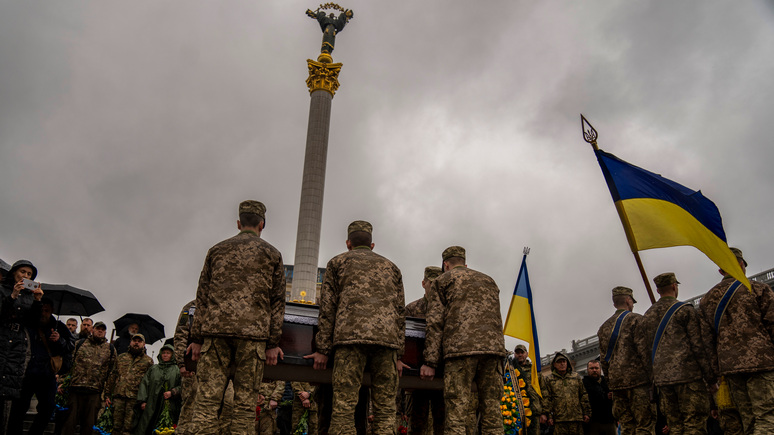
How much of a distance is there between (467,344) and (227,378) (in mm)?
2040

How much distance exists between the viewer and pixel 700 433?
5.60 metres

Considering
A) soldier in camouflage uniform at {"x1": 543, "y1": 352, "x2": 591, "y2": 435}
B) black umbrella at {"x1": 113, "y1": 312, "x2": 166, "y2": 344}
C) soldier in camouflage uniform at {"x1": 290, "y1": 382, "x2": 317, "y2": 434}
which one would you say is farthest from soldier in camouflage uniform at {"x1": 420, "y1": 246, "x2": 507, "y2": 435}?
black umbrella at {"x1": 113, "y1": 312, "x2": 166, "y2": 344}

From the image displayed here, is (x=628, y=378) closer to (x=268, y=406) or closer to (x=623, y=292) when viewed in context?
(x=623, y=292)

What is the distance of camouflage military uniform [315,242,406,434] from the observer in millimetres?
4398

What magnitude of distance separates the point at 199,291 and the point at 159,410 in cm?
504

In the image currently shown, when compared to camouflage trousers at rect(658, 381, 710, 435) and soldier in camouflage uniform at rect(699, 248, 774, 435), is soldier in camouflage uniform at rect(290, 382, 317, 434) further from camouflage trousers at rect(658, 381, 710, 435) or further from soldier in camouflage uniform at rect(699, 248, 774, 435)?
soldier in camouflage uniform at rect(699, 248, 774, 435)

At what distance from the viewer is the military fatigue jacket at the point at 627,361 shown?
21.2ft

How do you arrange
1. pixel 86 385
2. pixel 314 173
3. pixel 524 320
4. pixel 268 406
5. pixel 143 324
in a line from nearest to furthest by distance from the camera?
pixel 86 385, pixel 268 406, pixel 524 320, pixel 143 324, pixel 314 173

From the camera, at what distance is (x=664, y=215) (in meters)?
6.29

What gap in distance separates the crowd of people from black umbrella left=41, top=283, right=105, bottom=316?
97.9 inches

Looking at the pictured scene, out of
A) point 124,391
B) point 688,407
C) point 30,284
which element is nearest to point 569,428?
point 688,407

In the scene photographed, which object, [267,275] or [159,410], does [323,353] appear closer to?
[267,275]

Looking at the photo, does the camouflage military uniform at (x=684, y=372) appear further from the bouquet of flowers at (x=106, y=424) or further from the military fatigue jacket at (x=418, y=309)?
the bouquet of flowers at (x=106, y=424)

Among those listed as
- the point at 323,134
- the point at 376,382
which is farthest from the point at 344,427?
the point at 323,134
